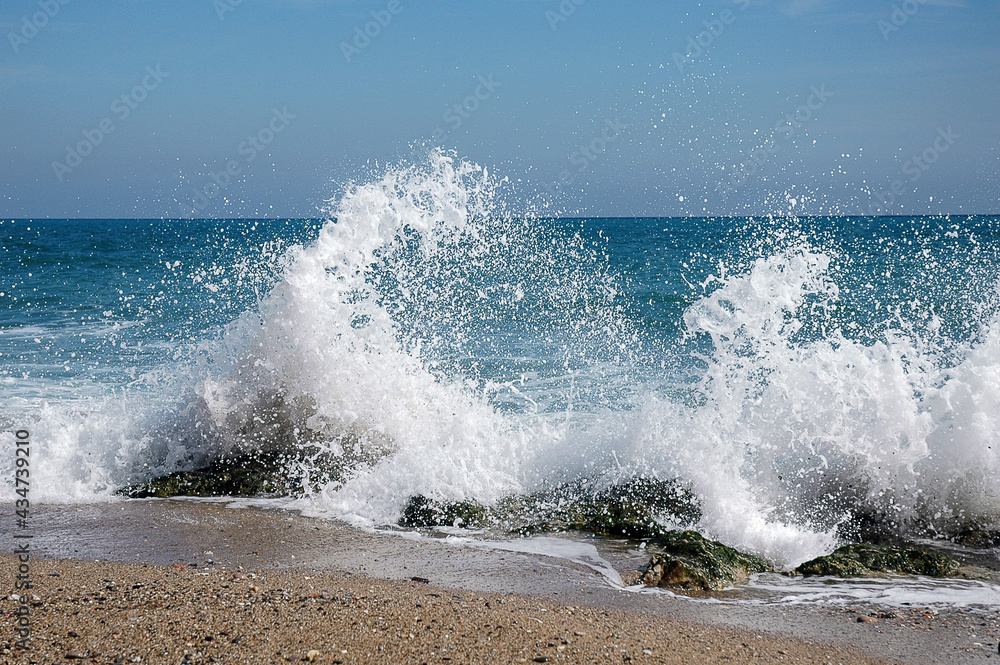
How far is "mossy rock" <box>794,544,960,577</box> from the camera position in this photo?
4.27 meters

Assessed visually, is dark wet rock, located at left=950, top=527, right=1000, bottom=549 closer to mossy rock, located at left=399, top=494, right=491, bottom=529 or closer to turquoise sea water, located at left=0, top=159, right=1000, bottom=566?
turquoise sea water, located at left=0, top=159, right=1000, bottom=566

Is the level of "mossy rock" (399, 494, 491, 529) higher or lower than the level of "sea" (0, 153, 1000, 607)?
lower

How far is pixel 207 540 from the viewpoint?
4695 mm

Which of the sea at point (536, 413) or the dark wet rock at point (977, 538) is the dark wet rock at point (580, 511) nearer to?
the sea at point (536, 413)

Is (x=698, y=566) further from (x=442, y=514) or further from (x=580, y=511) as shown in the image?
(x=442, y=514)

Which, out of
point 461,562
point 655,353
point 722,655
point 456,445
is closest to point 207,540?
point 461,562

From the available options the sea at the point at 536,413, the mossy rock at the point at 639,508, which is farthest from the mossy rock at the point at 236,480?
the mossy rock at the point at 639,508

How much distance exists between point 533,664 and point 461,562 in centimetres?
150

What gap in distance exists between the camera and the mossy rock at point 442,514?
203 inches

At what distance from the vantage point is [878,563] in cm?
433

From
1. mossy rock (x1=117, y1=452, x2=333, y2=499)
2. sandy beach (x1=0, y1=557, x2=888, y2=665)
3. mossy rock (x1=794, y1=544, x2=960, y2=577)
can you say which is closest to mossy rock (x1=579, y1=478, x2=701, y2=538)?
mossy rock (x1=794, y1=544, x2=960, y2=577)

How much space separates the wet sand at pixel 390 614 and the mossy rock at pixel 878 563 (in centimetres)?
47

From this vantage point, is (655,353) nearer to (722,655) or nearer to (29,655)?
(722,655)

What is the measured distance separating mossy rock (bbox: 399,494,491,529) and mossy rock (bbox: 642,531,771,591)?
4.43 feet
